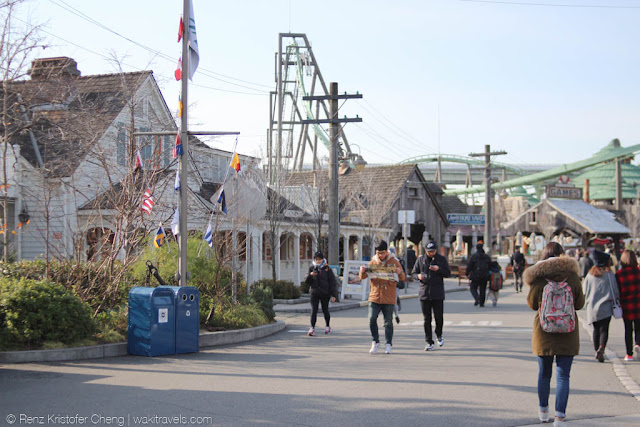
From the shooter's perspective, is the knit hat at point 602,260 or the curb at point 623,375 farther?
the knit hat at point 602,260

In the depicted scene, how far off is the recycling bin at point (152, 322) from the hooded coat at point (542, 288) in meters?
6.18

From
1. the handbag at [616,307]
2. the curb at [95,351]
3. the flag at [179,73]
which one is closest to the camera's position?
the curb at [95,351]

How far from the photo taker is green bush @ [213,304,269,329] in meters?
14.2

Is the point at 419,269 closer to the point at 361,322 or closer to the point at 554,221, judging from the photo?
the point at 361,322

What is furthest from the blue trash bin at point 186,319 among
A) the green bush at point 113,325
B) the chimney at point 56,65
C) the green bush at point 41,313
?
the chimney at point 56,65

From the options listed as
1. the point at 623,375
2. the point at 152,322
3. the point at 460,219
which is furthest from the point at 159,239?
the point at 460,219

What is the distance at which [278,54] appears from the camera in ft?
129

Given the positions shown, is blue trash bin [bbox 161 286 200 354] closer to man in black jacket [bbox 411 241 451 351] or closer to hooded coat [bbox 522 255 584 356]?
man in black jacket [bbox 411 241 451 351]

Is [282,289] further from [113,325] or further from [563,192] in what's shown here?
[563,192]

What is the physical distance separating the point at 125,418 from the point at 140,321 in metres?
4.34

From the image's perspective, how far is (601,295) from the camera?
11.1 m

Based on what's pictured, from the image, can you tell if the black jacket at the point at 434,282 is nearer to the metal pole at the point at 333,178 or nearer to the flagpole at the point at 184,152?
the flagpole at the point at 184,152

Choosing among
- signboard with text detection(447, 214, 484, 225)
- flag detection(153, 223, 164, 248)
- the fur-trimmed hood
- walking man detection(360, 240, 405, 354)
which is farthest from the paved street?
signboard with text detection(447, 214, 484, 225)

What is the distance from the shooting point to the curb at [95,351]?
10312mm
